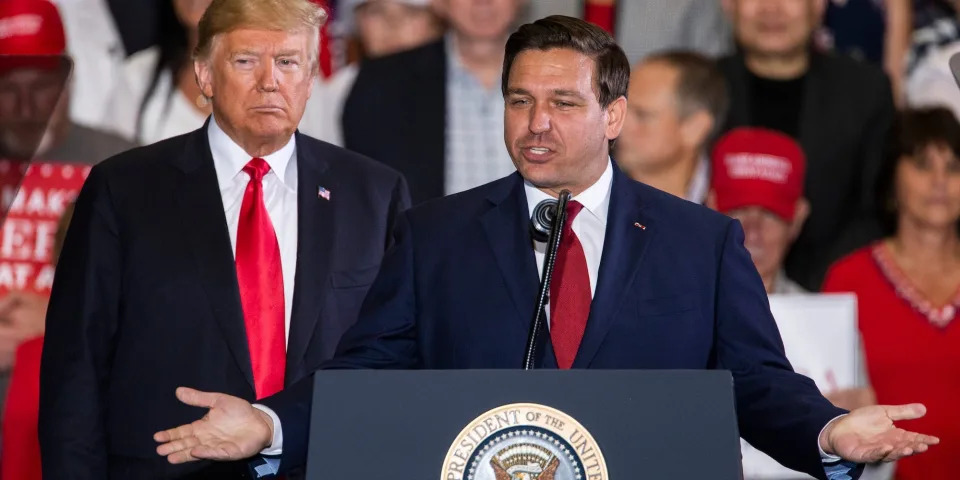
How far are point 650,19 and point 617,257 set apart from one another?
7.52 ft

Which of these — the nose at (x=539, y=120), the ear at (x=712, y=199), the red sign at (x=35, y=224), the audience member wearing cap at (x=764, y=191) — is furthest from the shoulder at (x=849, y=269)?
the nose at (x=539, y=120)

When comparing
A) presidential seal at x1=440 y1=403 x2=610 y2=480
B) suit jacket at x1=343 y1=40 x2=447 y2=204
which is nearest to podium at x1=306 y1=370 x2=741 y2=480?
presidential seal at x1=440 y1=403 x2=610 y2=480

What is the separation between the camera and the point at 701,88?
13.9 ft

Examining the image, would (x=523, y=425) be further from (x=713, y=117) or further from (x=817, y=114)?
(x=817, y=114)

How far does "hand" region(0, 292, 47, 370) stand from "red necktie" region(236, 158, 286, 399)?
5.44 ft

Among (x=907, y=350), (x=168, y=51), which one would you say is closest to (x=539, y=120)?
(x=168, y=51)

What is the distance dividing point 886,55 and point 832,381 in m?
1.11

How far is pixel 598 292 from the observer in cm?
191

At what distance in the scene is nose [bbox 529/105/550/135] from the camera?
1.97 metres

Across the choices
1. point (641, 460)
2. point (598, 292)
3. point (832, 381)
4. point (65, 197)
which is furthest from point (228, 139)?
point (832, 381)

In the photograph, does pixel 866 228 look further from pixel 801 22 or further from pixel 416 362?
pixel 416 362

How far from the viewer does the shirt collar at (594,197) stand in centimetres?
205

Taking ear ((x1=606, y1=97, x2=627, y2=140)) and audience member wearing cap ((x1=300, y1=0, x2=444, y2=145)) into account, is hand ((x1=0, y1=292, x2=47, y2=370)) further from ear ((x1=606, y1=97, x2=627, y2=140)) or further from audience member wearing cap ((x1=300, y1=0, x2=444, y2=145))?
ear ((x1=606, y1=97, x2=627, y2=140))

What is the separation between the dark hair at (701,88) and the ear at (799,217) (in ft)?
1.16
